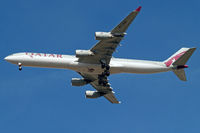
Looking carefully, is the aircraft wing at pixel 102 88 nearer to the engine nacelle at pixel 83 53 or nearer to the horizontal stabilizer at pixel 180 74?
the engine nacelle at pixel 83 53

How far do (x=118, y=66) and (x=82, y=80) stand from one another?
39.1 ft

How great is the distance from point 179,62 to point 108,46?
14740mm

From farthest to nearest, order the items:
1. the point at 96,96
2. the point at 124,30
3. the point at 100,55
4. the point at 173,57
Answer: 1. the point at 96,96
2. the point at 173,57
3. the point at 100,55
4. the point at 124,30

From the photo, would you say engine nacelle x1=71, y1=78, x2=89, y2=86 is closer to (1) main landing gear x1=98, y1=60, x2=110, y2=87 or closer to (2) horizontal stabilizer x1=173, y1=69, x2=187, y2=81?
(1) main landing gear x1=98, y1=60, x2=110, y2=87

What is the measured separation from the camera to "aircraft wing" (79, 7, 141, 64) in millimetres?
71500

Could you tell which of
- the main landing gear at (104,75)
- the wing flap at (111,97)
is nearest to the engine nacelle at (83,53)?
the main landing gear at (104,75)

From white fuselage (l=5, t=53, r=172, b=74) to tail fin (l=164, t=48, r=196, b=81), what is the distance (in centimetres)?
138

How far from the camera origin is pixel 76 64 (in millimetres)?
79375

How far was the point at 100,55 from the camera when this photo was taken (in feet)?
260

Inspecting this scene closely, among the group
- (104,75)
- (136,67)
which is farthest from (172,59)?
(104,75)

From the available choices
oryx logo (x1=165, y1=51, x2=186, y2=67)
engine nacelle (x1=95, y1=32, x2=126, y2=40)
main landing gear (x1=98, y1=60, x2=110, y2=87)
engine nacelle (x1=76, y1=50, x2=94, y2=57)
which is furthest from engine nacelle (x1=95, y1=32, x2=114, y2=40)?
oryx logo (x1=165, y1=51, x2=186, y2=67)

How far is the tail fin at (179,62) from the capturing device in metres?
80.6

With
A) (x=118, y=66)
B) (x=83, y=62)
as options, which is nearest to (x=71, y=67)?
(x=83, y=62)

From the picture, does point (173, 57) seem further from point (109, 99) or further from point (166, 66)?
point (109, 99)
